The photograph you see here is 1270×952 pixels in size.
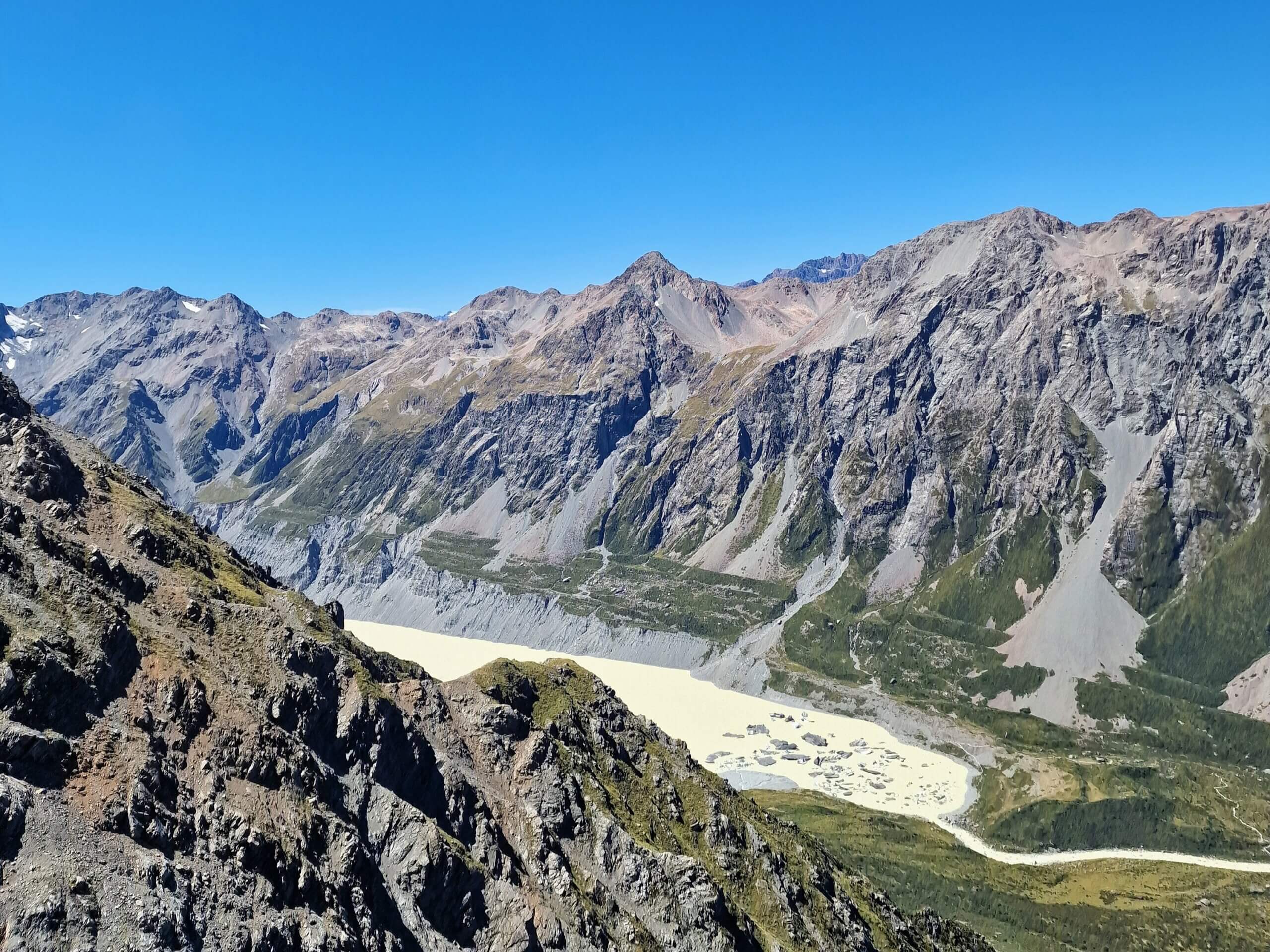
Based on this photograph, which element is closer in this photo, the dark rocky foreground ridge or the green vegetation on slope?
the dark rocky foreground ridge

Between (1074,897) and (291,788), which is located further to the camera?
(1074,897)

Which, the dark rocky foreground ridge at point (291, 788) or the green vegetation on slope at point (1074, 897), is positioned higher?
the dark rocky foreground ridge at point (291, 788)

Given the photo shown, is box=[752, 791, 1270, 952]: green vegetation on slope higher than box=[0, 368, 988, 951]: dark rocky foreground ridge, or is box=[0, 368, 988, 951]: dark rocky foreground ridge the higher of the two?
box=[0, 368, 988, 951]: dark rocky foreground ridge

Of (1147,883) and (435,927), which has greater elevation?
(435,927)

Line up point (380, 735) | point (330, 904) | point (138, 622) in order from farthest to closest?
point (380, 735), point (138, 622), point (330, 904)

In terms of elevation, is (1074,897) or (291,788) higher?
(291,788)

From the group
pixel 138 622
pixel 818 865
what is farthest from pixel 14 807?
pixel 818 865

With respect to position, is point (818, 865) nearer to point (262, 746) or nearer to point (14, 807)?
point (262, 746)

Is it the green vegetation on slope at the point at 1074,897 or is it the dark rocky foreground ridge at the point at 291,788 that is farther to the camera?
the green vegetation on slope at the point at 1074,897
